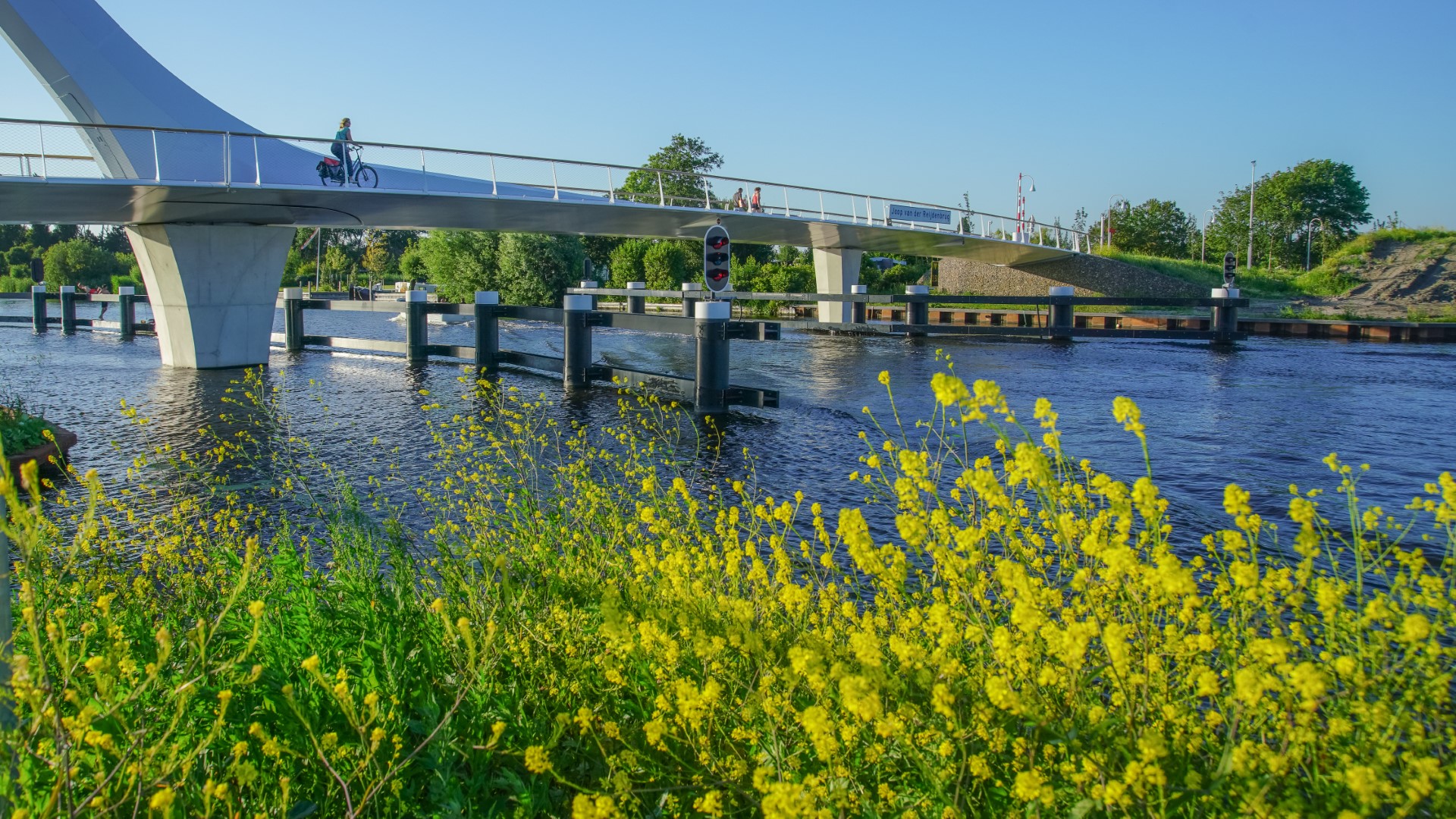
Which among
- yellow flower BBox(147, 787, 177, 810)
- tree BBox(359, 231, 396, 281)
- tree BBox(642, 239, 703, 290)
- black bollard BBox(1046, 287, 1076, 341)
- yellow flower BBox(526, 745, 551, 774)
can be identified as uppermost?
tree BBox(359, 231, 396, 281)

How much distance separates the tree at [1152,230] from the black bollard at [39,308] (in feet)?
168

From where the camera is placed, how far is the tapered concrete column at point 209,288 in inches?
712

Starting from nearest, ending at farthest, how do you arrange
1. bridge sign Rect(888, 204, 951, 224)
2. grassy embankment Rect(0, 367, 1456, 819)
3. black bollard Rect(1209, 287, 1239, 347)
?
grassy embankment Rect(0, 367, 1456, 819) → black bollard Rect(1209, 287, 1239, 347) → bridge sign Rect(888, 204, 951, 224)

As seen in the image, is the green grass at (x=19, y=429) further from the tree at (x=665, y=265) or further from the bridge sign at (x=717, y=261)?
the tree at (x=665, y=265)

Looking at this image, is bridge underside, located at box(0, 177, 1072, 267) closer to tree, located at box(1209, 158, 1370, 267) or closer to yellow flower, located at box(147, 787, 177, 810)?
yellow flower, located at box(147, 787, 177, 810)

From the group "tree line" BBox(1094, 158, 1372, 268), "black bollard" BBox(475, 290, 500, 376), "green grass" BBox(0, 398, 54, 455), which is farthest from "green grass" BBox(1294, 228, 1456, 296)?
"green grass" BBox(0, 398, 54, 455)

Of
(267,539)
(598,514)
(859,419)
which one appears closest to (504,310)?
(859,419)

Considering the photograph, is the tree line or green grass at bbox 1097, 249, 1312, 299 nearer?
green grass at bbox 1097, 249, 1312, 299

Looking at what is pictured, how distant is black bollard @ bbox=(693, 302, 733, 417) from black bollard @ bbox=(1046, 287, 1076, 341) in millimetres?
14264

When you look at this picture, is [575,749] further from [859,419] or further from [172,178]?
[172,178]

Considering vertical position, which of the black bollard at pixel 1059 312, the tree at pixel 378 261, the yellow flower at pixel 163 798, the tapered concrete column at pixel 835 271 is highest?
the tree at pixel 378 261

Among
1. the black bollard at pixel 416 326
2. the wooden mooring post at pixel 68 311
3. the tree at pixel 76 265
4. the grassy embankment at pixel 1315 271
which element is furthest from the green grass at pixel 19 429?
the tree at pixel 76 265

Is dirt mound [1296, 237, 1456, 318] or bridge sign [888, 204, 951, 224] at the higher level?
bridge sign [888, 204, 951, 224]

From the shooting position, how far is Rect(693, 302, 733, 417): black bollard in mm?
12617
